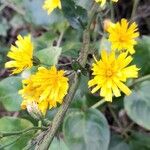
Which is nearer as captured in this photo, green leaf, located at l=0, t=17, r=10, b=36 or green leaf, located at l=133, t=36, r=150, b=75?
green leaf, located at l=133, t=36, r=150, b=75

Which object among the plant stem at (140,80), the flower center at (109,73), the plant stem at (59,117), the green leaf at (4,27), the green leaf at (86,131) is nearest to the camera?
the plant stem at (59,117)

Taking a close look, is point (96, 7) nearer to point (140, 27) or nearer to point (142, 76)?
point (142, 76)

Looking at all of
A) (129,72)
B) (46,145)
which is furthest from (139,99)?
(46,145)

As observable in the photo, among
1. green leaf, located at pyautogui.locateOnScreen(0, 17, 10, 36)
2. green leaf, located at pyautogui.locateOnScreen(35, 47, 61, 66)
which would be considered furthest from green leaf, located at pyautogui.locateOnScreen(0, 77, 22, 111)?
green leaf, located at pyautogui.locateOnScreen(0, 17, 10, 36)

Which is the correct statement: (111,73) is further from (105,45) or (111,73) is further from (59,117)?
(105,45)

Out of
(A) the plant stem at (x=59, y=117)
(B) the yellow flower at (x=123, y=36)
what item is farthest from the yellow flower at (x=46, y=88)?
(B) the yellow flower at (x=123, y=36)

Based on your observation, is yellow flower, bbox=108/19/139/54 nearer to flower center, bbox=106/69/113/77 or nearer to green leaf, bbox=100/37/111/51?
flower center, bbox=106/69/113/77

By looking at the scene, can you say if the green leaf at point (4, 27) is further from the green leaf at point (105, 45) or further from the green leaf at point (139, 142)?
the green leaf at point (139, 142)
